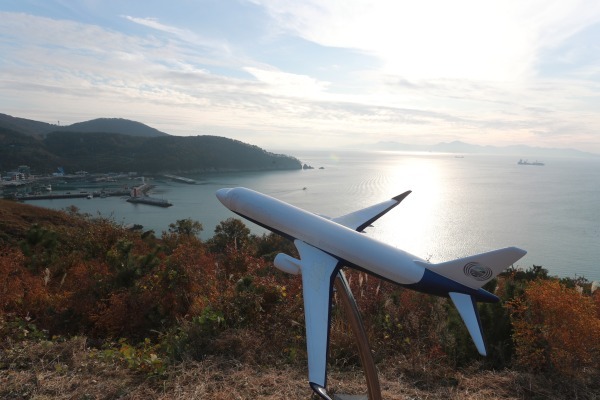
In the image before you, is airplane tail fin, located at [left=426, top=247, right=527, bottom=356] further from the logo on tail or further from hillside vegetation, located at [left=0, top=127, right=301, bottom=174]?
hillside vegetation, located at [left=0, top=127, right=301, bottom=174]

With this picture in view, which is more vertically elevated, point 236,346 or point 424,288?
point 424,288

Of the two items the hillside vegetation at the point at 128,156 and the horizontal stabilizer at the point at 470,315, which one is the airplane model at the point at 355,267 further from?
the hillside vegetation at the point at 128,156

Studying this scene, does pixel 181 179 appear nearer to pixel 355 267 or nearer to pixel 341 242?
pixel 341 242

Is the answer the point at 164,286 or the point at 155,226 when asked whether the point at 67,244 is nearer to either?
the point at 164,286

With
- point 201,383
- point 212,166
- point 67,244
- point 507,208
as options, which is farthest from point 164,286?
point 212,166

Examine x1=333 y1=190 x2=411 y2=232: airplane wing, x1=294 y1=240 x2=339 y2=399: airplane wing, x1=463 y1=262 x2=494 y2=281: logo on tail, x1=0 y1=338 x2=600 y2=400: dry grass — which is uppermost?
x1=333 y1=190 x2=411 y2=232: airplane wing

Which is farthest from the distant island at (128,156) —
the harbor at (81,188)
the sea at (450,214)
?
the sea at (450,214)

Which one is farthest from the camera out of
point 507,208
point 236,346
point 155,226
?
point 507,208

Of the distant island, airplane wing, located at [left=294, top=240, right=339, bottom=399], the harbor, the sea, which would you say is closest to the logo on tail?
airplane wing, located at [left=294, top=240, right=339, bottom=399]
